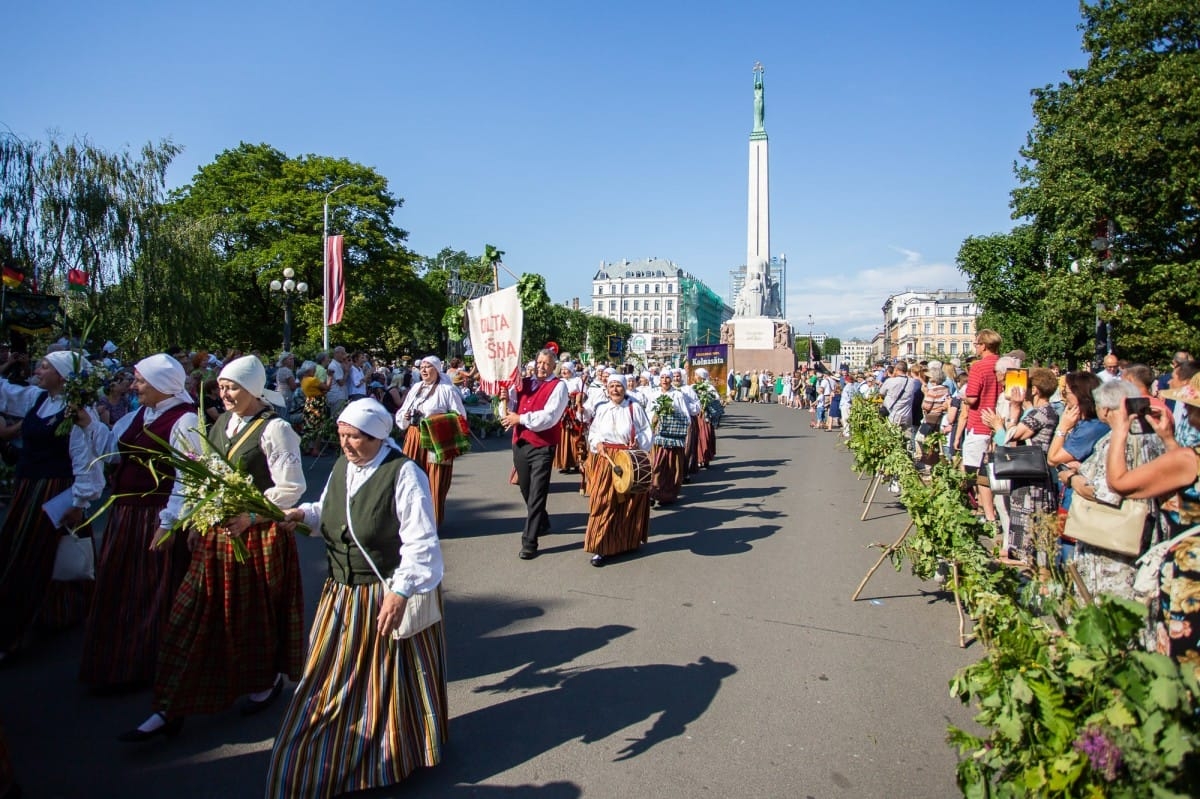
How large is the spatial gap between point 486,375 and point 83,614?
150 inches

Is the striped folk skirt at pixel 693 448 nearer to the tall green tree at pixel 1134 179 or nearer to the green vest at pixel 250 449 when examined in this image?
the green vest at pixel 250 449

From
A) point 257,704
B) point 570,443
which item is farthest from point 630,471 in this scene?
point 570,443

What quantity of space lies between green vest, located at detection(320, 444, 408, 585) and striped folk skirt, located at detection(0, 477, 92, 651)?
248cm

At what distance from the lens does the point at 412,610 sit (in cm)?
317

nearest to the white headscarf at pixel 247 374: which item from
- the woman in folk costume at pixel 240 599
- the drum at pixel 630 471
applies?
the woman in folk costume at pixel 240 599

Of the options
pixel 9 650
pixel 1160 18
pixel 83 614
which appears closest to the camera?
pixel 9 650

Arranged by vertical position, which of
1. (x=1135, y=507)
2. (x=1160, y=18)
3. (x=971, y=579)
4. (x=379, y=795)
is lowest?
(x=379, y=795)

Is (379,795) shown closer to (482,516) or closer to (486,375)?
(486,375)

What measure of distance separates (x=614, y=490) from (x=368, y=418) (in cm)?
401

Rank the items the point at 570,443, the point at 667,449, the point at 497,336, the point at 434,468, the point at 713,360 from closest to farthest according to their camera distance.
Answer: the point at 497,336, the point at 434,468, the point at 667,449, the point at 570,443, the point at 713,360

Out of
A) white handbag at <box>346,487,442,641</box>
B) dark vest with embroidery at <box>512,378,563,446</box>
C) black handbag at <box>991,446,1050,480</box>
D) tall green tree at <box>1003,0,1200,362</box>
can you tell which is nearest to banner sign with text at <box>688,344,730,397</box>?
tall green tree at <box>1003,0,1200,362</box>

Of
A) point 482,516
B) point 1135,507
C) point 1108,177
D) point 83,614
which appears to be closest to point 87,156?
point 482,516

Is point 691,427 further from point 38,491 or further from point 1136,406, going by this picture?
point 38,491

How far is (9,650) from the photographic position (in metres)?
4.66
